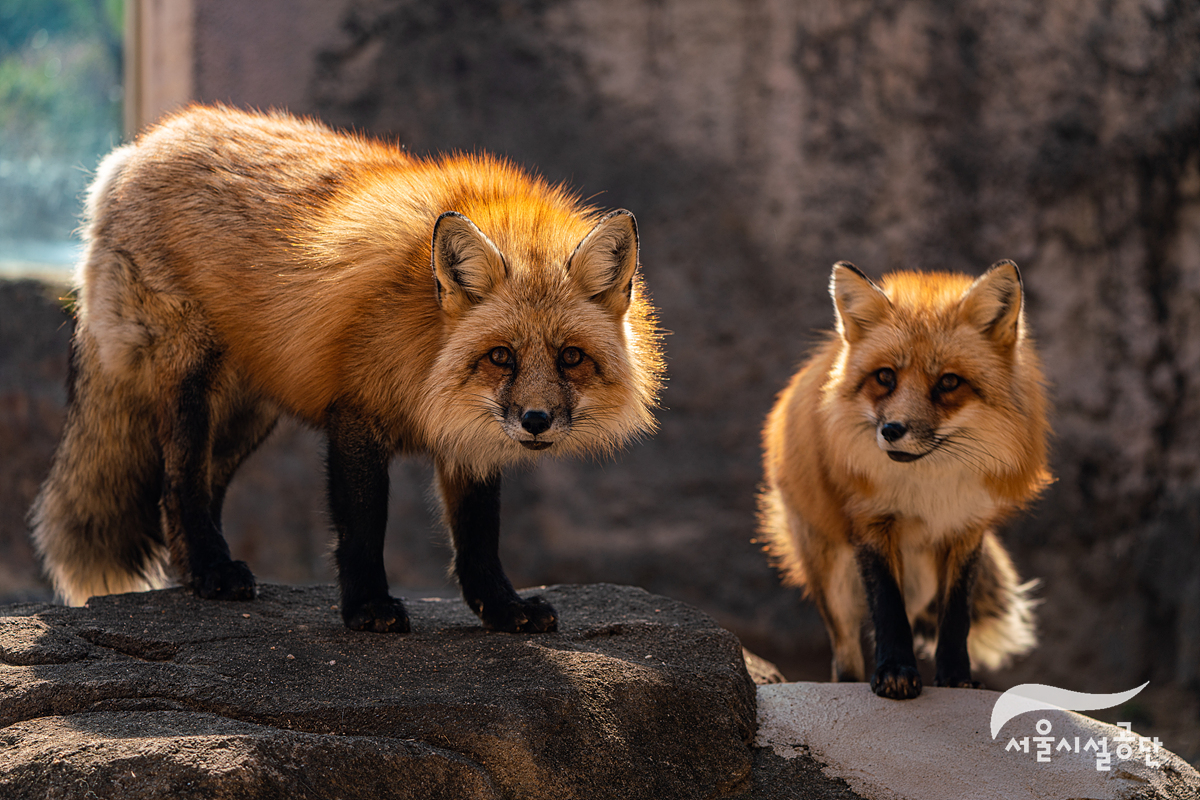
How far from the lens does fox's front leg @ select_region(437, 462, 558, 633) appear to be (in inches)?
120

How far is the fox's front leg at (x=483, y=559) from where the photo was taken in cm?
306

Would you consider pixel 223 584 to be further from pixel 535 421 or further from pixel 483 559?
pixel 535 421

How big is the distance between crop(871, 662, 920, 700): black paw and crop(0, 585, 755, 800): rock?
0.44 m

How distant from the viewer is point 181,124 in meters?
3.60

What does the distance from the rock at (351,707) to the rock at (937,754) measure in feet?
0.55

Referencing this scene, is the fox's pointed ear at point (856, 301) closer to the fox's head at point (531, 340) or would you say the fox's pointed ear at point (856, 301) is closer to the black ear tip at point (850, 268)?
the black ear tip at point (850, 268)

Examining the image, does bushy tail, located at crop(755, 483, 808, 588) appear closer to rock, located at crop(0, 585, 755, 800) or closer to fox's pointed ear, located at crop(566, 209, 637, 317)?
rock, located at crop(0, 585, 755, 800)

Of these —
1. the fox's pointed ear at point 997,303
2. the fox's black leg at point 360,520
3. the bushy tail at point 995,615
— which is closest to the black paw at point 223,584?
the fox's black leg at point 360,520

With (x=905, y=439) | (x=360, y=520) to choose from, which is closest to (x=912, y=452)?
(x=905, y=439)

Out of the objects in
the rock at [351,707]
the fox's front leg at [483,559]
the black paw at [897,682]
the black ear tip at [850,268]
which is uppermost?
the black ear tip at [850,268]

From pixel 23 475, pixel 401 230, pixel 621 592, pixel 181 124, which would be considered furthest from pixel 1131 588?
pixel 23 475

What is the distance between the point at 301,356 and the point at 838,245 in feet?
13.6

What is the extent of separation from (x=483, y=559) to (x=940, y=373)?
155cm

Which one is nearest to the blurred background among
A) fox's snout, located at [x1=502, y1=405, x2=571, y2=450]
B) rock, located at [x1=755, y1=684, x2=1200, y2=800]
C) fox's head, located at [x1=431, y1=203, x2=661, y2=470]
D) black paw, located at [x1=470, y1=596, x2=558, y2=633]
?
rock, located at [x1=755, y1=684, x2=1200, y2=800]
